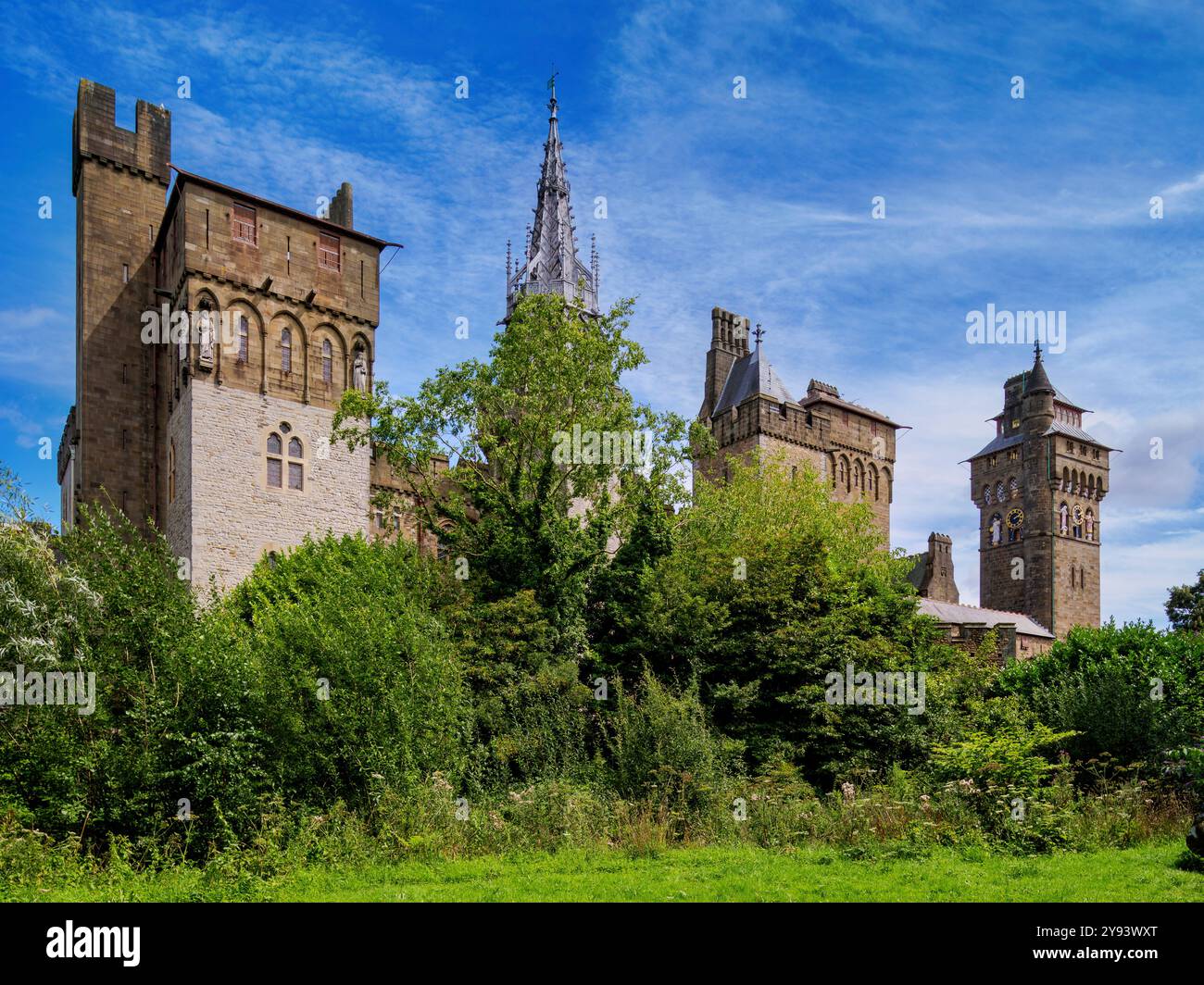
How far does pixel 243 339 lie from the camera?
27.2 metres

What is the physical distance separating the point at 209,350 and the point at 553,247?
155 feet

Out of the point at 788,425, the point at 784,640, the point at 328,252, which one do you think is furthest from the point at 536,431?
the point at 788,425

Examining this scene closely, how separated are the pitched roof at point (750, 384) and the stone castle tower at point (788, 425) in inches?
1.8

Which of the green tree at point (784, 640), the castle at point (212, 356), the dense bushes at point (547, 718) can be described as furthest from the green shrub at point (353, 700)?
the castle at point (212, 356)

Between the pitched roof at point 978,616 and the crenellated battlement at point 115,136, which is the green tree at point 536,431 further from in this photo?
the pitched roof at point 978,616

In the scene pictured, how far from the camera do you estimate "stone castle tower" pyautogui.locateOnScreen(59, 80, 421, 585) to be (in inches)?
1033

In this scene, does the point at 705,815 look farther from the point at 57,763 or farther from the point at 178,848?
the point at 57,763

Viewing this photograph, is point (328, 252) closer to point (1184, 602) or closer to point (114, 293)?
point (114, 293)

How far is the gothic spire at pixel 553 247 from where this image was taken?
69.6 meters

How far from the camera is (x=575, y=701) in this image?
17.9 meters

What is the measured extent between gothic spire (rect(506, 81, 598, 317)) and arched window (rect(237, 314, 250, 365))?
42.3 meters

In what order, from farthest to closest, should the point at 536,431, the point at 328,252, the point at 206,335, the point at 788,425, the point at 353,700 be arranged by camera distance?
the point at 788,425, the point at 328,252, the point at 206,335, the point at 536,431, the point at 353,700

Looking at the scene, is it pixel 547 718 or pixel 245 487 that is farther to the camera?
pixel 245 487

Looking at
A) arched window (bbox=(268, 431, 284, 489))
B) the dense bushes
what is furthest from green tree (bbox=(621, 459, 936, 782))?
arched window (bbox=(268, 431, 284, 489))
